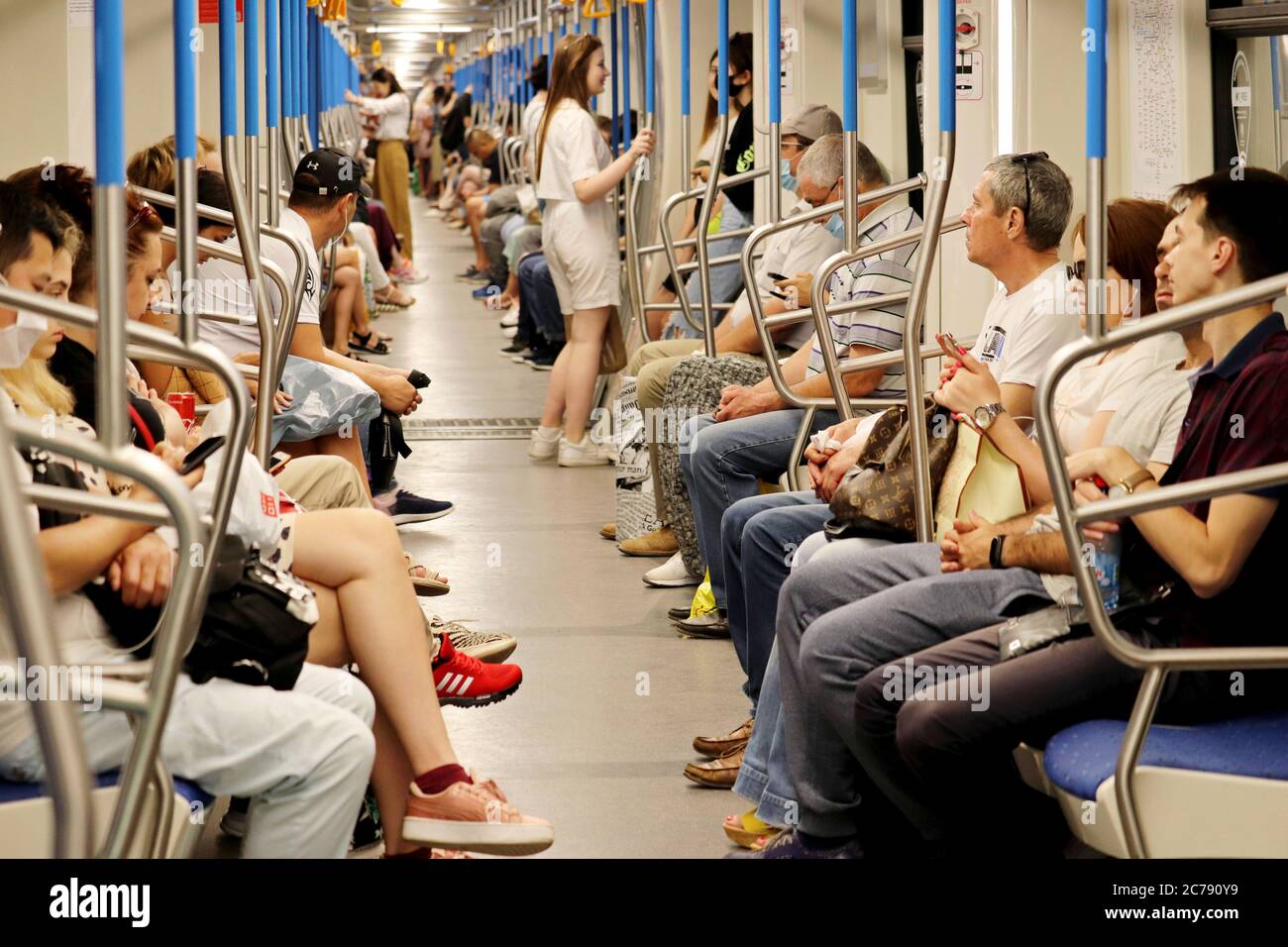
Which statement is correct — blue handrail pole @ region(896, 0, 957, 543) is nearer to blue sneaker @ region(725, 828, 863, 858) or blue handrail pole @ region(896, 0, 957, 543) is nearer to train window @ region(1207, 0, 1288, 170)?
blue sneaker @ region(725, 828, 863, 858)

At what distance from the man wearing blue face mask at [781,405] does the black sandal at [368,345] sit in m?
5.66

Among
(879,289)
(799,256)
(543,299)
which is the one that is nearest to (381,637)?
(879,289)

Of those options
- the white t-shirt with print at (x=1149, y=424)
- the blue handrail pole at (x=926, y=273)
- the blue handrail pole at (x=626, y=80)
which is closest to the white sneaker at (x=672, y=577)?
the blue handrail pole at (x=926, y=273)

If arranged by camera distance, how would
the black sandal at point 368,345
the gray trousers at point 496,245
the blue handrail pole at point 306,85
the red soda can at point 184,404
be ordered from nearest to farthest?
the red soda can at point 184,404 → the blue handrail pole at point 306,85 → the black sandal at point 368,345 → the gray trousers at point 496,245

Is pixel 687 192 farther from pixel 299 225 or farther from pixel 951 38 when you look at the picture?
pixel 951 38

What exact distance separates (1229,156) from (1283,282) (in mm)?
2058

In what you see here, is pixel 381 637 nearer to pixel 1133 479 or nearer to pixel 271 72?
pixel 1133 479

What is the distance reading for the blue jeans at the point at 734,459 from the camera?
4.37 meters

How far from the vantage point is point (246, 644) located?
224 cm

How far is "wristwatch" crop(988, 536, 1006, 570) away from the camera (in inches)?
101

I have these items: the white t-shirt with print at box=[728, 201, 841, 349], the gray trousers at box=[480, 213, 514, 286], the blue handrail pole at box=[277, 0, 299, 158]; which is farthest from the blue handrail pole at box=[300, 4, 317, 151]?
the gray trousers at box=[480, 213, 514, 286]

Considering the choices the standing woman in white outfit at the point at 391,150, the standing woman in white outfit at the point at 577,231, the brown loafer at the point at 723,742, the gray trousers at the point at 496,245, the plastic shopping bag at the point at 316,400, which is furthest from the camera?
the standing woman in white outfit at the point at 391,150

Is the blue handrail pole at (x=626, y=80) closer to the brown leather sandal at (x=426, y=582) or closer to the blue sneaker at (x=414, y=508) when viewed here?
the blue sneaker at (x=414, y=508)

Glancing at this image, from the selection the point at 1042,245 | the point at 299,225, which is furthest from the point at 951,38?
the point at 299,225
